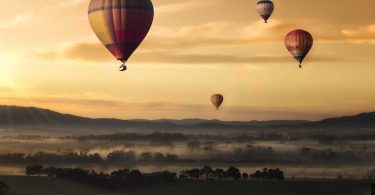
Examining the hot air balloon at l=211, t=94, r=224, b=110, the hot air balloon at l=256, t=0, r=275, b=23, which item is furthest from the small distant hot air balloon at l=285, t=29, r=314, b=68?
the hot air balloon at l=211, t=94, r=224, b=110

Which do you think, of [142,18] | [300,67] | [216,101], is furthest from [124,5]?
[216,101]

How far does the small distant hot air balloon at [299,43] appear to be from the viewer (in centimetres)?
12888

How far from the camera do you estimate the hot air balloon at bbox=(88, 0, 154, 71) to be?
9119 cm

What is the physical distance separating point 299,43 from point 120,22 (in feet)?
156

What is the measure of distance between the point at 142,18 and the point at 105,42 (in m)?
5.71

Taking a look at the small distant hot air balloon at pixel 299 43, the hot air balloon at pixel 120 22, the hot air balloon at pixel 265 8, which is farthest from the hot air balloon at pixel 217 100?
the hot air balloon at pixel 120 22

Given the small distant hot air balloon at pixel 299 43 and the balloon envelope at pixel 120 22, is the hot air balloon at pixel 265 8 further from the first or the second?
the balloon envelope at pixel 120 22

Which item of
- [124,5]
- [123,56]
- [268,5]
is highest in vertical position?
[268,5]

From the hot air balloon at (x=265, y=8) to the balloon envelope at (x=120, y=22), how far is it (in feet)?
145

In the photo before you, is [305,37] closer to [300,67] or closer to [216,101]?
[300,67]

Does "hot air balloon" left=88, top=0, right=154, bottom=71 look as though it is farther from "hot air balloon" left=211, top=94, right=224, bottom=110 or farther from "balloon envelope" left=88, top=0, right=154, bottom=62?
"hot air balloon" left=211, top=94, right=224, bottom=110

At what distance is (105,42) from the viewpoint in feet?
304

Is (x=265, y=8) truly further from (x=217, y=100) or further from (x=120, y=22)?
(x=120, y=22)

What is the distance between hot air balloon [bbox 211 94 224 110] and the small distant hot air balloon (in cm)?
3844
